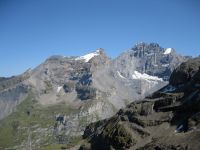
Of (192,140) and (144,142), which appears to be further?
(144,142)

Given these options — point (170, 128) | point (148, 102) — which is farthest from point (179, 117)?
point (148, 102)

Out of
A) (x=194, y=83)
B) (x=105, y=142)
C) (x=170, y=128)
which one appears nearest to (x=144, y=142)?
(x=170, y=128)

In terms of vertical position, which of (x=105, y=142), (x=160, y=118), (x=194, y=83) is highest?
(x=194, y=83)

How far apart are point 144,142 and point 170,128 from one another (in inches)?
453

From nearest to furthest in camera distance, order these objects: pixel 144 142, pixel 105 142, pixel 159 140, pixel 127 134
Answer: pixel 159 140
pixel 144 142
pixel 127 134
pixel 105 142

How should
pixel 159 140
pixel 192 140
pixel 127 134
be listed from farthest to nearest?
pixel 127 134, pixel 159 140, pixel 192 140

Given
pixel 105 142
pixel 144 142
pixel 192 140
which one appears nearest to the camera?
pixel 192 140

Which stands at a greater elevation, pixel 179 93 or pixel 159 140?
pixel 179 93

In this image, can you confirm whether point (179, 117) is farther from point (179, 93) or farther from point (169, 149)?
point (169, 149)

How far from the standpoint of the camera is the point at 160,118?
168m

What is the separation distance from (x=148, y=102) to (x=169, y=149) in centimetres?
6367

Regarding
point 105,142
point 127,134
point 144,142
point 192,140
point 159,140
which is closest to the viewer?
point 192,140

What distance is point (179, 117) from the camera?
522 feet

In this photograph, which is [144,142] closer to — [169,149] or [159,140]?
[159,140]
